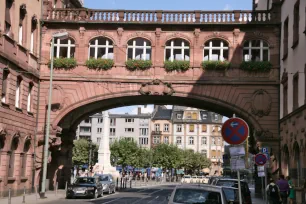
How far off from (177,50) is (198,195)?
2482cm

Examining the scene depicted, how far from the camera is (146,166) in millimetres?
105125

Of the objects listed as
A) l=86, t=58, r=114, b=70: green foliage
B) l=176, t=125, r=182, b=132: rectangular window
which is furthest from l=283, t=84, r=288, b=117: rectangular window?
l=176, t=125, r=182, b=132: rectangular window

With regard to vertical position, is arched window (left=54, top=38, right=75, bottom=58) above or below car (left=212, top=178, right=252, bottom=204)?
above

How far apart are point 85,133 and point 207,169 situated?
38165mm

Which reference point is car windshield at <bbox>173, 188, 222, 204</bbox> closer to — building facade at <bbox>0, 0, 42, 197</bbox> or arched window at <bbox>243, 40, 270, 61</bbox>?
building facade at <bbox>0, 0, 42, 197</bbox>

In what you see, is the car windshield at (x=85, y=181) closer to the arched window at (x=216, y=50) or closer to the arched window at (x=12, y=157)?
the arched window at (x=12, y=157)

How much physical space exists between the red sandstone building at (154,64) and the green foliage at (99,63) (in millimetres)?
150

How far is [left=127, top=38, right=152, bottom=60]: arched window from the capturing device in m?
36.7

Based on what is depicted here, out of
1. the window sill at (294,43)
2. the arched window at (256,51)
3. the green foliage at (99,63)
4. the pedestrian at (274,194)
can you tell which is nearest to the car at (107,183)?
the green foliage at (99,63)

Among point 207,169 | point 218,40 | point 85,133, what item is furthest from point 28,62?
point 85,133

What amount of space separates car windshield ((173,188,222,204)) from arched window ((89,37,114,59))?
2457 cm

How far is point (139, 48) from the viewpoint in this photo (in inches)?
1448

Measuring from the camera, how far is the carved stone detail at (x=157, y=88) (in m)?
35.6

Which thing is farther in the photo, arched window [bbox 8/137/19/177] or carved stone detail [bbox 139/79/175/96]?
carved stone detail [bbox 139/79/175/96]
